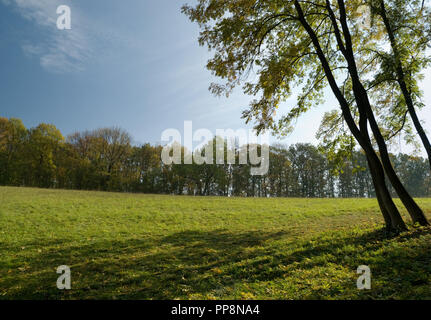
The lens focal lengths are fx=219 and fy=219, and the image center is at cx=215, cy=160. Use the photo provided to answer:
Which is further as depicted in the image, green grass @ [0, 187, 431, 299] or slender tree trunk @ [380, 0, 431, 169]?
slender tree trunk @ [380, 0, 431, 169]

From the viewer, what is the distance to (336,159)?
11.4 meters

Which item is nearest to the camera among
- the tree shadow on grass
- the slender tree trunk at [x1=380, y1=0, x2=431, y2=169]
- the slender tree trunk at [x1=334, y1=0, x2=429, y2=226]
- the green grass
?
the green grass

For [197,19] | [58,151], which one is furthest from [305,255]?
[58,151]

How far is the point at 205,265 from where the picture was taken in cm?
705

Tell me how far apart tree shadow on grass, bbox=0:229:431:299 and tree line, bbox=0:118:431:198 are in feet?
116

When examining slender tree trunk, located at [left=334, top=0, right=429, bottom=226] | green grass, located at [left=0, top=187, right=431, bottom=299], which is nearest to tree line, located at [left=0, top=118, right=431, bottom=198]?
slender tree trunk, located at [left=334, top=0, right=429, bottom=226]

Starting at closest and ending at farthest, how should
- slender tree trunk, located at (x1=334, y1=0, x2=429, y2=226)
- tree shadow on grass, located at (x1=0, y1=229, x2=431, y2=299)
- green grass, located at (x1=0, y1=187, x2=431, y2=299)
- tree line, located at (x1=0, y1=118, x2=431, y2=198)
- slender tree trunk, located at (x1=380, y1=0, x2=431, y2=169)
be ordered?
green grass, located at (x1=0, y1=187, x2=431, y2=299) < tree shadow on grass, located at (x1=0, y1=229, x2=431, y2=299) < slender tree trunk, located at (x1=334, y1=0, x2=429, y2=226) < slender tree trunk, located at (x1=380, y1=0, x2=431, y2=169) < tree line, located at (x1=0, y1=118, x2=431, y2=198)

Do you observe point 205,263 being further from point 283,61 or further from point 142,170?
point 142,170

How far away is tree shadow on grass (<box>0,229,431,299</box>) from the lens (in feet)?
17.0

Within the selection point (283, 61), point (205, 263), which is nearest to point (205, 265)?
point (205, 263)

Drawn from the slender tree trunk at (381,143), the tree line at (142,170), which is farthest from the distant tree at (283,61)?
the tree line at (142,170)

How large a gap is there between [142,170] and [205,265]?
197ft

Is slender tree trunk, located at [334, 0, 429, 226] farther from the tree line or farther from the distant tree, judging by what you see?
the tree line

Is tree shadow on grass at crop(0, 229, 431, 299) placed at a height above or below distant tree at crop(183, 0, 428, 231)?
below
